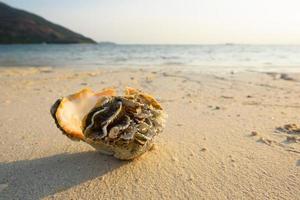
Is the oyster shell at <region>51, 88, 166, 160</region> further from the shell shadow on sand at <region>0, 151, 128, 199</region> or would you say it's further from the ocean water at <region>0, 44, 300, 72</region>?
the ocean water at <region>0, 44, 300, 72</region>

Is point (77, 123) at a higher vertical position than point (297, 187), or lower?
higher

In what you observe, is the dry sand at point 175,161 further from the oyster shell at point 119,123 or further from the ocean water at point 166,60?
the ocean water at point 166,60

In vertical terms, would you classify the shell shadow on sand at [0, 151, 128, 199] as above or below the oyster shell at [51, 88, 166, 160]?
below

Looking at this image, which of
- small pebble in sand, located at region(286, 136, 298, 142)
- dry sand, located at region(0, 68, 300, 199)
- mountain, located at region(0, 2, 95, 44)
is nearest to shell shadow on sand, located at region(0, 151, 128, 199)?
dry sand, located at region(0, 68, 300, 199)

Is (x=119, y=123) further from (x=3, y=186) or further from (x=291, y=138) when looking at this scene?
(x=291, y=138)

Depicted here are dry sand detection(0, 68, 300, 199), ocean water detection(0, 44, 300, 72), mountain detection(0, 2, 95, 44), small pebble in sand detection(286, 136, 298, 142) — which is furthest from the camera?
mountain detection(0, 2, 95, 44)

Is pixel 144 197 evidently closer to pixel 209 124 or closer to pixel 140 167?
pixel 140 167

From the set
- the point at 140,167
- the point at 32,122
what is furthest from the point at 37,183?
the point at 32,122
